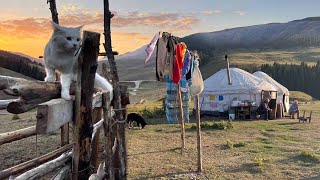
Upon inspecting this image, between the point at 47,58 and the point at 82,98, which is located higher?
the point at 47,58

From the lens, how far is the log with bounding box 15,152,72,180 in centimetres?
360

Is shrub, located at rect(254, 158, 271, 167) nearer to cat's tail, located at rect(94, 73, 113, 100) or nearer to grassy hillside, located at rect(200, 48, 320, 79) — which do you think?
cat's tail, located at rect(94, 73, 113, 100)

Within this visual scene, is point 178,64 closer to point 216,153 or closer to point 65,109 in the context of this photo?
point 216,153

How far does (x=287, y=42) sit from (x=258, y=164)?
164 m

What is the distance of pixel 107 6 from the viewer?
14141 mm

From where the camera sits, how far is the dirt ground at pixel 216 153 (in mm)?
8836

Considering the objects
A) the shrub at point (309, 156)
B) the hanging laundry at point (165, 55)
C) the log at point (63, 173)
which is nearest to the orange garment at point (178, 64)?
the hanging laundry at point (165, 55)

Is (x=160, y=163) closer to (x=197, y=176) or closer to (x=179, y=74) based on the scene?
(x=197, y=176)

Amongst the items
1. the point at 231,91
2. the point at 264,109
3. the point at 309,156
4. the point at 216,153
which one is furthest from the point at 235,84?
the point at 309,156

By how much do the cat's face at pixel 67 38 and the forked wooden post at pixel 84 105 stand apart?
1.38 feet

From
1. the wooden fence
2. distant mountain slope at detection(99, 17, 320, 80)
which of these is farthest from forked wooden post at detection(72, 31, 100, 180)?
distant mountain slope at detection(99, 17, 320, 80)

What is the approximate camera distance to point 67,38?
151 inches

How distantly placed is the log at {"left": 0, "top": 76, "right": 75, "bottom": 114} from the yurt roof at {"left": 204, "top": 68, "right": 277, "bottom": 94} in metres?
19.7

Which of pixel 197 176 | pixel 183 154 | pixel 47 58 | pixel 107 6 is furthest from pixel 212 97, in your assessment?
pixel 47 58
